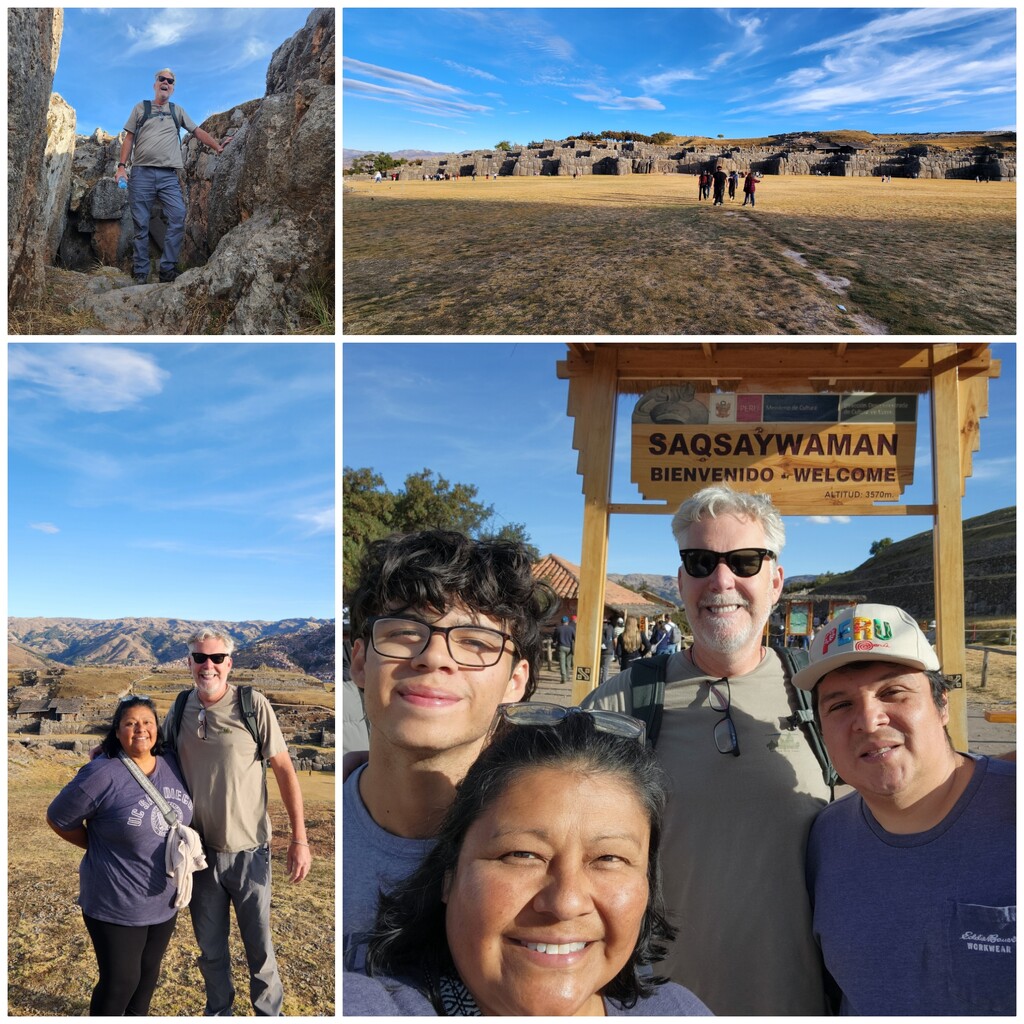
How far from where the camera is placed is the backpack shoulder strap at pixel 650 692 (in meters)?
2.43

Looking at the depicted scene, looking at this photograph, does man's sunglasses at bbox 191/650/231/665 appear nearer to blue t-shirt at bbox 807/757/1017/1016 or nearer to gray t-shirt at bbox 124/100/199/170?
blue t-shirt at bbox 807/757/1017/1016

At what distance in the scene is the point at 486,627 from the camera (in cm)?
215

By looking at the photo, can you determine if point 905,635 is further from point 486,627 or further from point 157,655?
point 157,655

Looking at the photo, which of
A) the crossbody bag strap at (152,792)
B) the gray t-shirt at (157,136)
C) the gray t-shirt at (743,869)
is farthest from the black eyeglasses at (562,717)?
the gray t-shirt at (157,136)

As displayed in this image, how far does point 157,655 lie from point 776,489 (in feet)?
15.2

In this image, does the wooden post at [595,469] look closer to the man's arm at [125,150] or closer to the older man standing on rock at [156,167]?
the older man standing on rock at [156,167]

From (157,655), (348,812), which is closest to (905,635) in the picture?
(348,812)

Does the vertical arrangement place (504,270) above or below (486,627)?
above

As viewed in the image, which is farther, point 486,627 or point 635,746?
point 486,627

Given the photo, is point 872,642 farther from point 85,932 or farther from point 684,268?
point 684,268

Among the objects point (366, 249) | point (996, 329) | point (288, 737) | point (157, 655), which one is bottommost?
point (288, 737)

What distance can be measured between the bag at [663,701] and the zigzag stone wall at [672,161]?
21.8 metres

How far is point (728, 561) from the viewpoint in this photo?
8.54 ft

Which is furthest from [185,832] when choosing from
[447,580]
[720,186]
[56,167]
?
[720,186]
